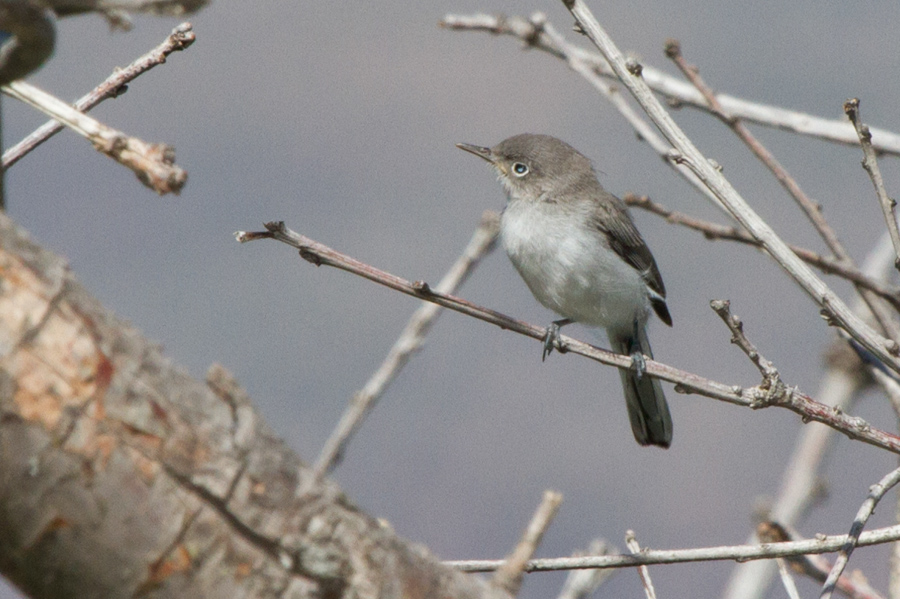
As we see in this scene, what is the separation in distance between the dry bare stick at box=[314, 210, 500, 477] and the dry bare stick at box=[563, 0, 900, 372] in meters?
0.70

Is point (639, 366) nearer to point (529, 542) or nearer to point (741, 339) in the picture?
point (741, 339)

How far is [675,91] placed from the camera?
4.02m

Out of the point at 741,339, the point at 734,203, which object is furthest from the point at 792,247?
the point at 741,339

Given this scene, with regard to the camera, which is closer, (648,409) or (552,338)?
(552,338)

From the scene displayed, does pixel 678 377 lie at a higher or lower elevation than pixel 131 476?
higher

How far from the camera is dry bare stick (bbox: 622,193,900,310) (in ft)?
9.96

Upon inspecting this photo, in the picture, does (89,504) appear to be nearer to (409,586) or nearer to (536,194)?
(409,586)

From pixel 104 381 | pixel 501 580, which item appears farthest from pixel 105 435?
pixel 501 580

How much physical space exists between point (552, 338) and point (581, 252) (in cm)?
173

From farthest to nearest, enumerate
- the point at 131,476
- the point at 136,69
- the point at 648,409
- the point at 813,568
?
the point at 648,409 < the point at 813,568 < the point at 136,69 < the point at 131,476

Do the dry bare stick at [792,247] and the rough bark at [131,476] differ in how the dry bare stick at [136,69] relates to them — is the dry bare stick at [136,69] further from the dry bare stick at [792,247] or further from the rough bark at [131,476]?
the dry bare stick at [792,247]

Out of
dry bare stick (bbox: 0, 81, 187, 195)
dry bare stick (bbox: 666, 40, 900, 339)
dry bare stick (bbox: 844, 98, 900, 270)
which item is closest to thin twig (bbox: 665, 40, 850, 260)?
dry bare stick (bbox: 666, 40, 900, 339)

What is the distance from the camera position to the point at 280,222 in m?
2.43

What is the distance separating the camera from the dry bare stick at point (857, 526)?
218 centimetres
